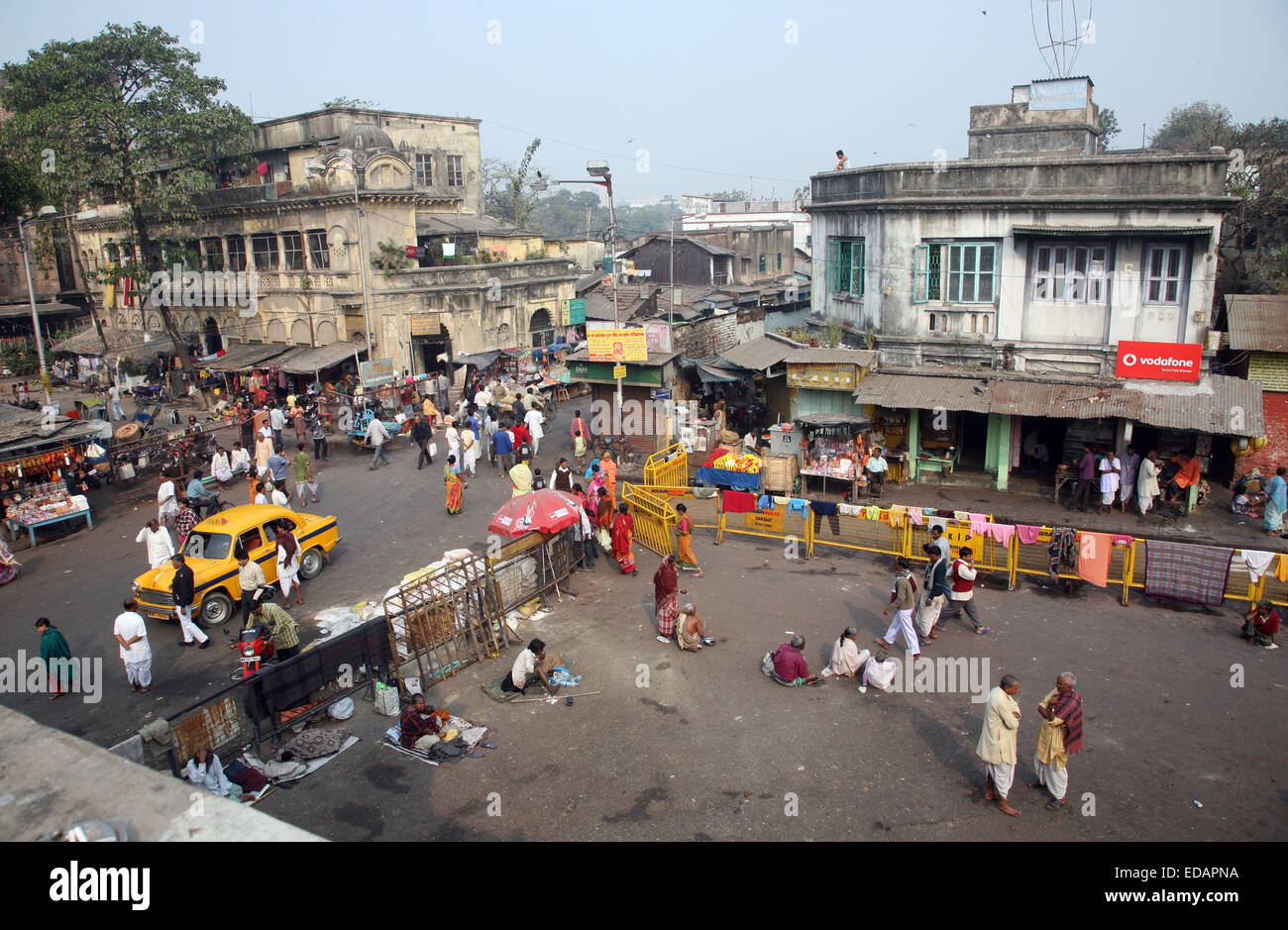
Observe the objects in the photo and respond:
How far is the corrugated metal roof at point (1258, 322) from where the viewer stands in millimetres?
17828

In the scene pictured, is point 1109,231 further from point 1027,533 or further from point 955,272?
point 1027,533

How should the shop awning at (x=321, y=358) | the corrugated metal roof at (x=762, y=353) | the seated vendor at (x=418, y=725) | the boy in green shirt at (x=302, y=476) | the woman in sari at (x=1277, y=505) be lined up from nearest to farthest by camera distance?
1. the seated vendor at (x=418, y=725)
2. the woman in sari at (x=1277, y=505)
3. the boy in green shirt at (x=302, y=476)
4. the corrugated metal roof at (x=762, y=353)
5. the shop awning at (x=321, y=358)

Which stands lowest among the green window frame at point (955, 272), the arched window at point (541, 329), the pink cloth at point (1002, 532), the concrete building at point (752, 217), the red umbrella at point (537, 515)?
the pink cloth at point (1002, 532)

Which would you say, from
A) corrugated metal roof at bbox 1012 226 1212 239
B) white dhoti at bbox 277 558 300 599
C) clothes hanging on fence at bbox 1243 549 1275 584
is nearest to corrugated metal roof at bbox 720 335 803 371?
corrugated metal roof at bbox 1012 226 1212 239

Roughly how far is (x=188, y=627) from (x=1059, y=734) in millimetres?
12007

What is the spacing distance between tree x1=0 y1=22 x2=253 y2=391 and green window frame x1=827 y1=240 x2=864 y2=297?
25498mm

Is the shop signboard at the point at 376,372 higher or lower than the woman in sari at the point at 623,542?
higher

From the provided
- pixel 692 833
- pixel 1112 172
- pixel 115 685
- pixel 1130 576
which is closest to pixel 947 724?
pixel 692 833

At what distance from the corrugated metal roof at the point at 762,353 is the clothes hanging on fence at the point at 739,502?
5.91 meters

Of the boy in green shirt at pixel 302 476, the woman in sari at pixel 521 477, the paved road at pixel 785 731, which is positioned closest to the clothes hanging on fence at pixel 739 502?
the paved road at pixel 785 731

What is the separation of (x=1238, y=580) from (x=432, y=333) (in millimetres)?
28800

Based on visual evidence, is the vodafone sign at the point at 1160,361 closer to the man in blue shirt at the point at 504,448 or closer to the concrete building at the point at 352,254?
the man in blue shirt at the point at 504,448

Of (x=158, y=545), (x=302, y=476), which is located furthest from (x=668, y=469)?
(x=158, y=545)

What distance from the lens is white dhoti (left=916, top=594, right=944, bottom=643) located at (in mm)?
11516
